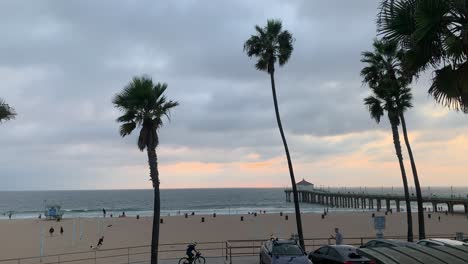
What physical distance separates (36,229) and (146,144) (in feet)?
132

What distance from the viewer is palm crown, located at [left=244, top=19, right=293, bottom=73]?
89.2 ft

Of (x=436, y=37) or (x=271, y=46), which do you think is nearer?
(x=436, y=37)

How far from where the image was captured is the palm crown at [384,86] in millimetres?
26952

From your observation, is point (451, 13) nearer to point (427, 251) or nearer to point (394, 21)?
point (394, 21)

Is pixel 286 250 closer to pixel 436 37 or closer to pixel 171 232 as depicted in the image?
pixel 436 37

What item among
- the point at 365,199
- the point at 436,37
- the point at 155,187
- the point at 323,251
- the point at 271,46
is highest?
the point at 271,46

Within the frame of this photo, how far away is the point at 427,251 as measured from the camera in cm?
629

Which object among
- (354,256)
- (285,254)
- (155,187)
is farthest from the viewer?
(155,187)

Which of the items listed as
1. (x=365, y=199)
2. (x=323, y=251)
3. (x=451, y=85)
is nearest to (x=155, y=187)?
(x=323, y=251)

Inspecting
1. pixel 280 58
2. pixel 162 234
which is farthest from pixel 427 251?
pixel 162 234

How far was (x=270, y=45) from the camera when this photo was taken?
2720 centimetres

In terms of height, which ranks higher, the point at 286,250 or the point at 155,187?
the point at 155,187

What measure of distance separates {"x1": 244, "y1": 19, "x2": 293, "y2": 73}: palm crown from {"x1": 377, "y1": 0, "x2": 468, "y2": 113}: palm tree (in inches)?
792

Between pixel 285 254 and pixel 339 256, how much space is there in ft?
6.14
